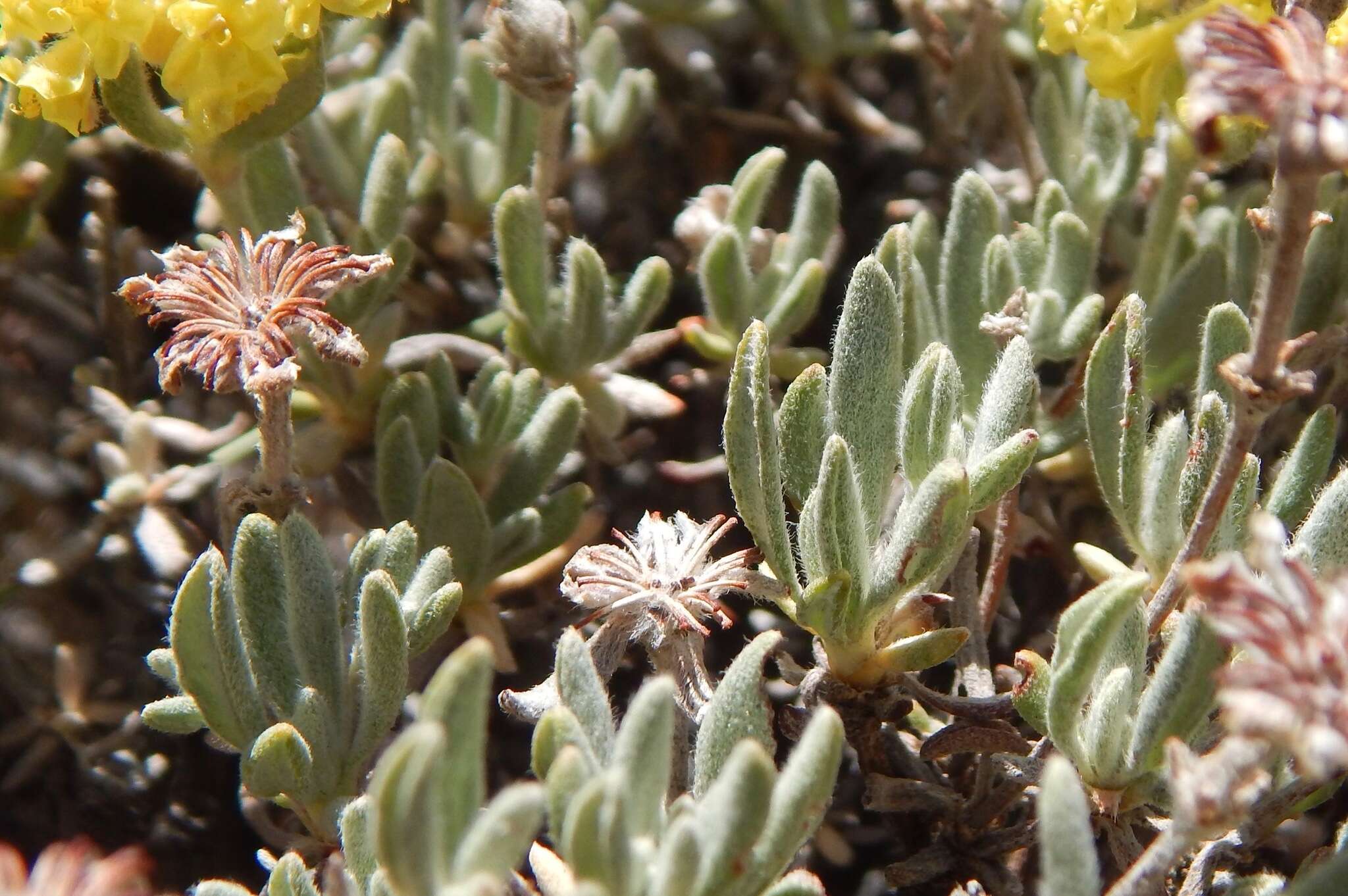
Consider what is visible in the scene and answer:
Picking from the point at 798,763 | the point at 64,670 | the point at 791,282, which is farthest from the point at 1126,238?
the point at 64,670

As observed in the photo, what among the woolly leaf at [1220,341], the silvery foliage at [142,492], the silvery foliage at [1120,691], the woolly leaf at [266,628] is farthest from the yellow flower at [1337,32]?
the silvery foliage at [142,492]

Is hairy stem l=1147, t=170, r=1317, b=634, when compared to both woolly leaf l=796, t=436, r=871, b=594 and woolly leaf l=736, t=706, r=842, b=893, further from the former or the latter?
woolly leaf l=736, t=706, r=842, b=893

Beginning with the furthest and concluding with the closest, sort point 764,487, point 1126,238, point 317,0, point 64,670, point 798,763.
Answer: point 1126,238
point 64,670
point 317,0
point 764,487
point 798,763

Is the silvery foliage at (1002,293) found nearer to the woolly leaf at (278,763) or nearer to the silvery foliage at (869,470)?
the silvery foliage at (869,470)

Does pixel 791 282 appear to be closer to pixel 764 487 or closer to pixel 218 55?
pixel 764 487

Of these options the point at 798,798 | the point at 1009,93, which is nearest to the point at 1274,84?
the point at 798,798

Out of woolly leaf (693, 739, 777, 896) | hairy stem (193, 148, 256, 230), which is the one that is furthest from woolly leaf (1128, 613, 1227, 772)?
hairy stem (193, 148, 256, 230)
